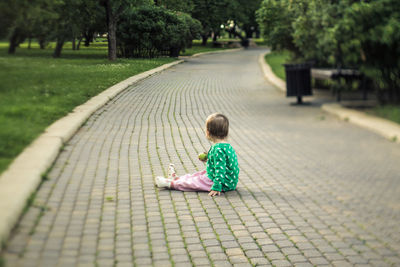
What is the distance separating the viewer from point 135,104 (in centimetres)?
1278

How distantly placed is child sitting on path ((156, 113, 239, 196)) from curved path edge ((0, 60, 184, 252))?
1.41m

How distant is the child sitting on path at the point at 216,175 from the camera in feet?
19.4

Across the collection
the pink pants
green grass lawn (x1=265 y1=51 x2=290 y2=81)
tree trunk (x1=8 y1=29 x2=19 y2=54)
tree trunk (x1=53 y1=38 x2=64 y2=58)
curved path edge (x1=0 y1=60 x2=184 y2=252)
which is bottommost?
the pink pants

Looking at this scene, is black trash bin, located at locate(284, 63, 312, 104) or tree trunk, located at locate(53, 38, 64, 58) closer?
black trash bin, located at locate(284, 63, 312, 104)

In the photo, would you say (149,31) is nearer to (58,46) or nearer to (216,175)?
(58,46)

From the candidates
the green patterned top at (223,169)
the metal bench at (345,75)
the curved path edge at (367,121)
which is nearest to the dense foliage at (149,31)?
the metal bench at (345,75)

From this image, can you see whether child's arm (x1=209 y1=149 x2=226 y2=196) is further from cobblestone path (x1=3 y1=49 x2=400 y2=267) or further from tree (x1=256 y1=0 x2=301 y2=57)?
tree (x1=256 y1=0 x2=301 y2=57)

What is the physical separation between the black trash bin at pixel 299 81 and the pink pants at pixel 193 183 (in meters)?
7.19

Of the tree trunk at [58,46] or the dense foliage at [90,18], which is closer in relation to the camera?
the dense foliage at [90,18]

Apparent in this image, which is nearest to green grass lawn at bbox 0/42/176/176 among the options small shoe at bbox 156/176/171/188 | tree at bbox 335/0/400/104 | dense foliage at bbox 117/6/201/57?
small shoe at bbox 156/176/171/188

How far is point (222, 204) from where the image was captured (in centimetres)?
559

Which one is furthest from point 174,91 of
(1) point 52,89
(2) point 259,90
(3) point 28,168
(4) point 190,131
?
(3) point 28,168

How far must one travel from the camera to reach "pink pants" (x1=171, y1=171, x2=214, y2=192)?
19.6 feet

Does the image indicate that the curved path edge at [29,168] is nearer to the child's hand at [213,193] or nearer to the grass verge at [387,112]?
the child's hand at [213,193]
